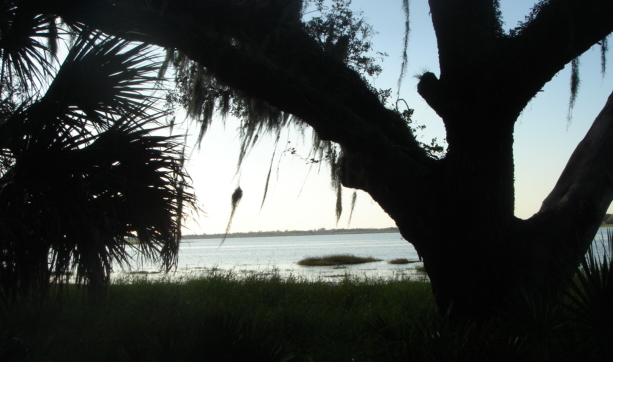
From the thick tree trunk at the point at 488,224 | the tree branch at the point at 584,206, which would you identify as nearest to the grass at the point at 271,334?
the thick tree trunk at the point at 488,224

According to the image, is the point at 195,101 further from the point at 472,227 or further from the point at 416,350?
the point at 416,350

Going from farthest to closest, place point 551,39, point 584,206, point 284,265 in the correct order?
point 284,265
point 584,206
point 551,39

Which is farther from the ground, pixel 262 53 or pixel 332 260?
pixel 262 53

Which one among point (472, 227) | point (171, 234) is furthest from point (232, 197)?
point (472, 227)

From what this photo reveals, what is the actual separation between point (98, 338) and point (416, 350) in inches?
82.7

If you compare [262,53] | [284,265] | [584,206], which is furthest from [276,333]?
[284,265]

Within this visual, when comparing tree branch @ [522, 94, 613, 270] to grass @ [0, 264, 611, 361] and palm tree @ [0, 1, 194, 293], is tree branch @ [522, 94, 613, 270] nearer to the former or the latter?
grass @ [0, 264, 611, 361]

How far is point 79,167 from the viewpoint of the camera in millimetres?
3725

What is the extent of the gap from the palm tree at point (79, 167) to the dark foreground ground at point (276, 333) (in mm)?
397

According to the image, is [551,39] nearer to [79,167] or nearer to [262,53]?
[262,53]

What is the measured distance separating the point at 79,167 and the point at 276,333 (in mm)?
1712

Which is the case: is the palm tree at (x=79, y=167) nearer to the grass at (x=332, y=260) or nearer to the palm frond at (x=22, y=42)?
the palm frond at (x=22, y=42)

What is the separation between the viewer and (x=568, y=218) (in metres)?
3.99
